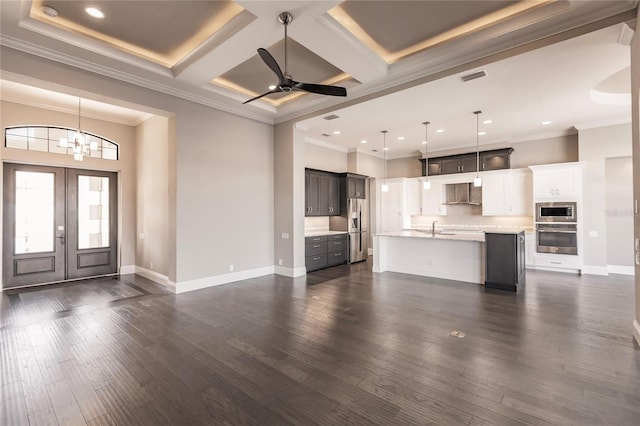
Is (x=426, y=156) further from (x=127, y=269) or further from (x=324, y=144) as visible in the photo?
(x=127, y=269)

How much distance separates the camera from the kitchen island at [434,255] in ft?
18.8

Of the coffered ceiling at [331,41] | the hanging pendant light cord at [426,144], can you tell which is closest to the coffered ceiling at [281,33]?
the coffered ceiling at [331,41]

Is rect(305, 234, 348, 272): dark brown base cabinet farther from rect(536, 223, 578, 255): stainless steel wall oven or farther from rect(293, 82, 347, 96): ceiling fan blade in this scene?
rect(536, 223, 578, 255): stainless steel wall oven

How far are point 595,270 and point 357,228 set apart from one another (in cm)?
549

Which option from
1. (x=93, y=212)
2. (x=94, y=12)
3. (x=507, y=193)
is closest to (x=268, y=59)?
(x=94, y=12)

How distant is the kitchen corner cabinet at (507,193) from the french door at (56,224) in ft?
31.3

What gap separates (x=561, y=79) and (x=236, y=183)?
5835 mm

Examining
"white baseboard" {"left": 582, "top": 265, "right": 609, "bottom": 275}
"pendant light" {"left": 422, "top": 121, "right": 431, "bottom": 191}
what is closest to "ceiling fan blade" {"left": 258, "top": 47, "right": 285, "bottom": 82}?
"pendant light" {"left": 422, "top": 121, "right": 431, "bottom": 191}

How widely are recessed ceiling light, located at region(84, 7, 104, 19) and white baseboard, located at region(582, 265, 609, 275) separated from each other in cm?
977

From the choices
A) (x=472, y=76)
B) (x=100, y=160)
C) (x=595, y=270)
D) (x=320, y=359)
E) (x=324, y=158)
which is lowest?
(x=320, y=359)

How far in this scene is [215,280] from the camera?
5664 mm

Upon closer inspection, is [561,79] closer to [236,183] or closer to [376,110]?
[376,110]

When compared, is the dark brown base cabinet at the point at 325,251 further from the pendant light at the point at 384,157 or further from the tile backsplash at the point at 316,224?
the pendant light at the point at 384,157

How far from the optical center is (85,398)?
2232mm
